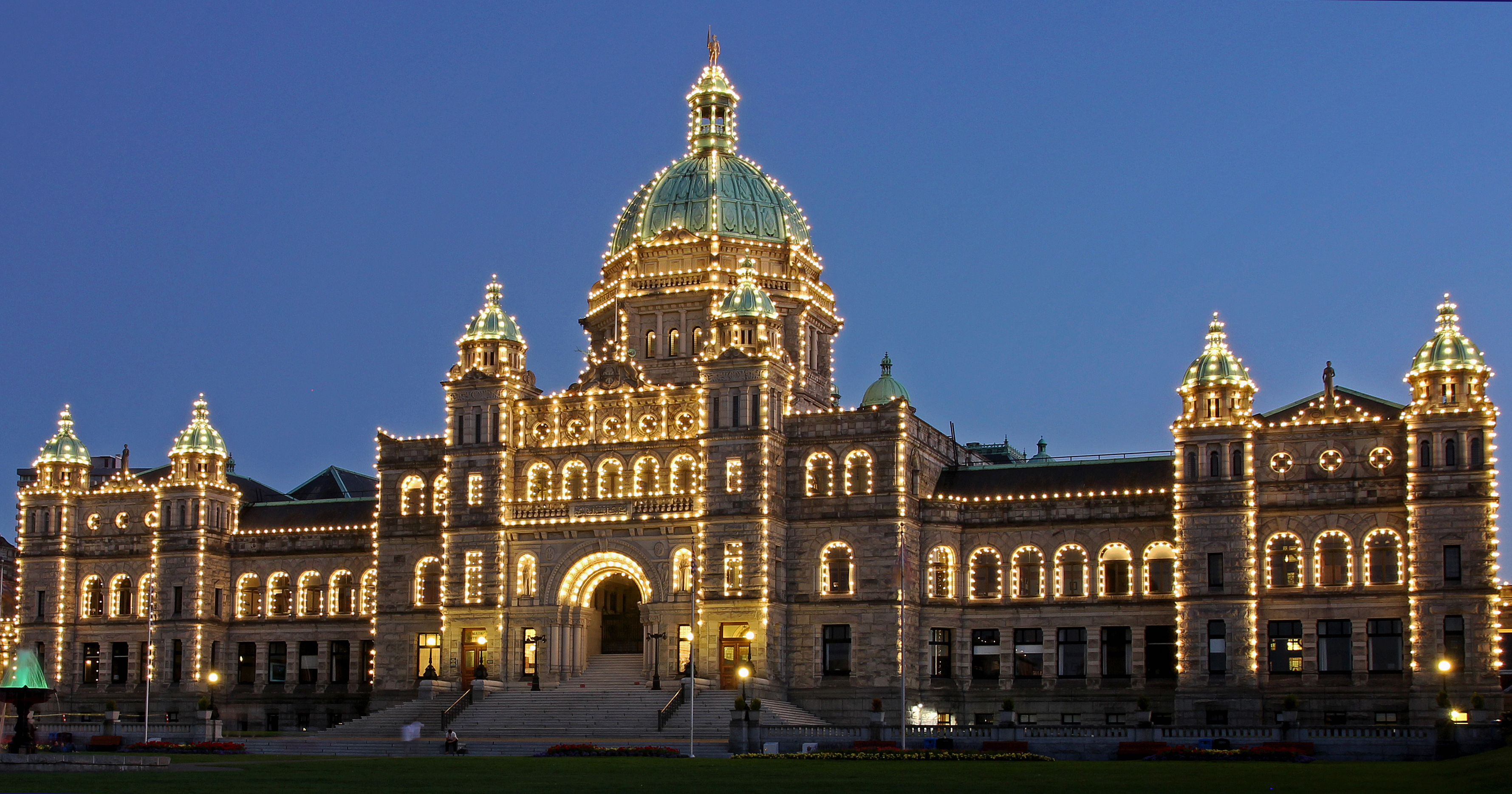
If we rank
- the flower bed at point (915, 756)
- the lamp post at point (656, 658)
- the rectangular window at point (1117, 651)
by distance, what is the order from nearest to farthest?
the flower bed at point (915, 756) < the lamp post at point (656, 658) < the rectangular window at point (1117, 651)

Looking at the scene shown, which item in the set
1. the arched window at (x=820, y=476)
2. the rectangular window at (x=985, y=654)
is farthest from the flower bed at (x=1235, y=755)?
the arched window at (x=820, y=476)

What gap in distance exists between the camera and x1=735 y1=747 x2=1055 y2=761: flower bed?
226 ft

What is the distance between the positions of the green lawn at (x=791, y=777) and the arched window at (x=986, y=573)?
26.3 m

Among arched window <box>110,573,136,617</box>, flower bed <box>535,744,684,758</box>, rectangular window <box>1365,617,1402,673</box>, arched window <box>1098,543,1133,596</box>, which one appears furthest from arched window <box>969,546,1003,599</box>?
arched window <box>110,573,136,617</box>

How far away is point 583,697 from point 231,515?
31.8 m

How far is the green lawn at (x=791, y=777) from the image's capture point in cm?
5200

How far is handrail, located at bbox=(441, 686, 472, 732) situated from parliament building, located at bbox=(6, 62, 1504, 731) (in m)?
3.30

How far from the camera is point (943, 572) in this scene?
95.2 meters

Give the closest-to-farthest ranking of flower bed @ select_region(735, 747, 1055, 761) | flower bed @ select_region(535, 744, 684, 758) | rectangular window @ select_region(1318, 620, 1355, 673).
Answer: flower bed @ select_region(735, 747, 1055, 761), flower bed @ select_region(535, 744, 684, 758), rectangular window @ select_region(1318, 620, 1355, 673)

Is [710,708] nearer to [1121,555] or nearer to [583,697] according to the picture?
[583,697]

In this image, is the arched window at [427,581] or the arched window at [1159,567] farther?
the arched window at [427,581]

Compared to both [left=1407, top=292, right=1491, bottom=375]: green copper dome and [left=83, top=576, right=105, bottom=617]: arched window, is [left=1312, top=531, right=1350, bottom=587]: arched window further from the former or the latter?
[left=83, top=576, right=105, bottom=617]: arched window

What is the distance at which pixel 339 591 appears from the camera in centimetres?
10888

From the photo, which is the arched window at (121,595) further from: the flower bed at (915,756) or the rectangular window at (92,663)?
the flower bed at (915,756)
